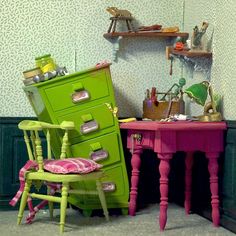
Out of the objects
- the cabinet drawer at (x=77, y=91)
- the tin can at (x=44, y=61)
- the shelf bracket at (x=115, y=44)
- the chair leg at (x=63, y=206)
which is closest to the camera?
the chair leg at (x=63, y=206)

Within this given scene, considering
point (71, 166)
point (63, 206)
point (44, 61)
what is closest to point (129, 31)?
point (44, 61)

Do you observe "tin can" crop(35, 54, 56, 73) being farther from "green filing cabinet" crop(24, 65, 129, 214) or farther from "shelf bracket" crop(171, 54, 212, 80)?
"shelf bracket" crop(171, 54, 212, 80)

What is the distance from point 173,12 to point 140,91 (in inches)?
30.6

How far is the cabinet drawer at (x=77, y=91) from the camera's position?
375cm

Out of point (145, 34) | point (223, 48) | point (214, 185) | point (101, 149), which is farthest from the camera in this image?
point (145, 34)

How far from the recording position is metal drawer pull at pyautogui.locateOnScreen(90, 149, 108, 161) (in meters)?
3.85

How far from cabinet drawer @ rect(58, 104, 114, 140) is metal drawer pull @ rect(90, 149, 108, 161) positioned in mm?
131

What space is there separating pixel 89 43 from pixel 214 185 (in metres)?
1.69

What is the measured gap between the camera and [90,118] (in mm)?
3807

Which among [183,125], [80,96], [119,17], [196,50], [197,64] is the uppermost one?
[119,17]

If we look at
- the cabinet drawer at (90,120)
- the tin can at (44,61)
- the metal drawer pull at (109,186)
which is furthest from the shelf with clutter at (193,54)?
the metal drawer pull at (109,186)

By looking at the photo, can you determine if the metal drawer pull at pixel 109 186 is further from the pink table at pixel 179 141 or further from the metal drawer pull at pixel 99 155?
the pink table at pixel 179 141

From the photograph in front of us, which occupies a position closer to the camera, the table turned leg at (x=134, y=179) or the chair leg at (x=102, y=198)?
the chair leg at (x=102, y=198)

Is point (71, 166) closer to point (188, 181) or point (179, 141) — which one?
point (179, 141)
